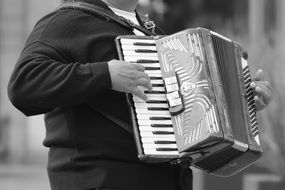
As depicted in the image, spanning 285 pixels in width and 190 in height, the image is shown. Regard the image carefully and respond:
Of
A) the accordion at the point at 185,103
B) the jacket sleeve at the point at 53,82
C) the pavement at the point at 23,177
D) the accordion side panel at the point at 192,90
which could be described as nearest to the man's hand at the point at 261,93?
the accordion at the point at 185,103

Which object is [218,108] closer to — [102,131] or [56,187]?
[102,131]

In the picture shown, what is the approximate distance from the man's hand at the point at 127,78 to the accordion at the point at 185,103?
0.05 metres

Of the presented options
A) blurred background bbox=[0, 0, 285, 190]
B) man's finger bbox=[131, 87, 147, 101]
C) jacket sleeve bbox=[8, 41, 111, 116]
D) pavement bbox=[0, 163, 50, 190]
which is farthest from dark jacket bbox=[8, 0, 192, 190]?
pavement bbox=[0, 163, 50, 190]

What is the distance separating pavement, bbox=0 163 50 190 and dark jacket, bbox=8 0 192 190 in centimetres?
701

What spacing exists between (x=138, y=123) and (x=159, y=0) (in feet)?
38.6

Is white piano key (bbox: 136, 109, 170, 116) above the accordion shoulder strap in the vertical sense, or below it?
below

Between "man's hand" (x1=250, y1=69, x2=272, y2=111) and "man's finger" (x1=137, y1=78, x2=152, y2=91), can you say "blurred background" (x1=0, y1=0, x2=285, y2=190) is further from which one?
"man's finger" (x1=137, y1=78, x2=152, y2=91)

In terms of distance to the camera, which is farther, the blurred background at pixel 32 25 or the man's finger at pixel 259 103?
the blurred background at pixel 32 25

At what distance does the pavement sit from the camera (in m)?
11.3

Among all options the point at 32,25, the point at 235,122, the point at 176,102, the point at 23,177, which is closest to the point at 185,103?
the point at 176,102

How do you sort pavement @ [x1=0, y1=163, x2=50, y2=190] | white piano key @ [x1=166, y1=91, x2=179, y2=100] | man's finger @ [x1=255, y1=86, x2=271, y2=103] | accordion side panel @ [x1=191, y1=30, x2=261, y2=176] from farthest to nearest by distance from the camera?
1. pavement @ [x1=0, y1=163, x2=50, y2=190]
2. man's finger @ [x1=255, y1=86, x2=271, y2=103]
3. accordion side panel @ [x1=191, y1=30, x2=261, y2=176]
4. white piano key @ [x1=166, y1=91, x2=179, y2=100]

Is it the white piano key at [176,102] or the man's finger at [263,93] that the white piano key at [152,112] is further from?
the man's finger at [263,93]

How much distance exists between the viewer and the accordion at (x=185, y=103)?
3.87 meters

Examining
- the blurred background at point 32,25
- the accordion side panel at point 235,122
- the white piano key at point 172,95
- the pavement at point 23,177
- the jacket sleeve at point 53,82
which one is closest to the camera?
the jacket sleeve at point 53,82
